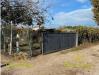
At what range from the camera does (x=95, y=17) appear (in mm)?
39188

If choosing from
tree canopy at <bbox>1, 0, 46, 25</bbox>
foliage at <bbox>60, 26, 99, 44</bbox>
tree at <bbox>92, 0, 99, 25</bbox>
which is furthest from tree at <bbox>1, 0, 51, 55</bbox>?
tree at <bbox>92, 0, 99, 25</bbox>

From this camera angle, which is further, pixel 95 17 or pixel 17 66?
pixel 95 17

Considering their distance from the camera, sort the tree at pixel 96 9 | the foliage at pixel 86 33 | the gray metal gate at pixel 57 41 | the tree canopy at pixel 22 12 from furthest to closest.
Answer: the tree at pixel 96 9 → the foliage at pixel 86 33 → the gray metal gate at pixel 57 41 → the tree canopy at pixel 22 12

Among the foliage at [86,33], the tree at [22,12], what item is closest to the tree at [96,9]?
the foliage at [86,33]

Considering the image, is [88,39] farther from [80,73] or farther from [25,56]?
[80,73]

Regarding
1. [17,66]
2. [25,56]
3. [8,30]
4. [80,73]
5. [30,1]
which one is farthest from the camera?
[30,1]

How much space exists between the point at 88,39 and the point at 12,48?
17552mm

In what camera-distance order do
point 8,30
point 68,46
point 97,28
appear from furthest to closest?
point 97,28
point 68,46
point 8,30

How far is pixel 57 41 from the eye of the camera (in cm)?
2391

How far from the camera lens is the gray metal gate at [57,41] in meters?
21.0

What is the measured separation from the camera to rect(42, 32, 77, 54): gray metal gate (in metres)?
21.0

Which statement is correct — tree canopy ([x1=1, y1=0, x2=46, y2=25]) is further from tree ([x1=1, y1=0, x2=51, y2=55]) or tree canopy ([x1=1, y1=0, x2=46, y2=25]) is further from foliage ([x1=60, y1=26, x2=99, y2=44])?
foliage ([x1=60, y1=26, x2=99, y2=44])

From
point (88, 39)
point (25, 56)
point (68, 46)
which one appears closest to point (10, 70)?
point (25, 56)

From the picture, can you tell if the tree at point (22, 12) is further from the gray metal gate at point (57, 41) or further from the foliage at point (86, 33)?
the foliage at point (86, 33)
